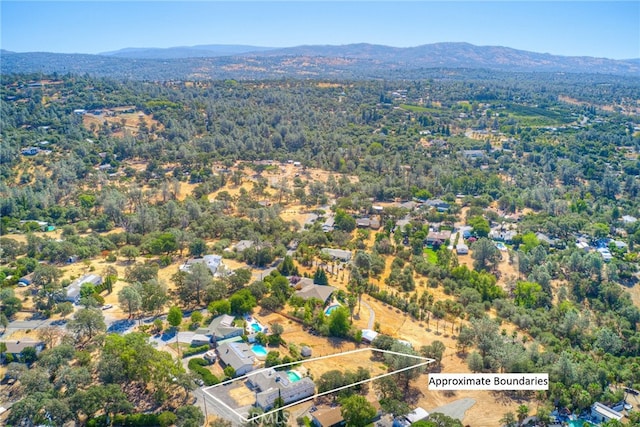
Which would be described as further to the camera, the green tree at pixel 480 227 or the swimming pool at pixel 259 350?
the green tree at pixel 480 227

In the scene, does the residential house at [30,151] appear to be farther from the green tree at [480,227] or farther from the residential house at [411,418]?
the residential house at [411,418]

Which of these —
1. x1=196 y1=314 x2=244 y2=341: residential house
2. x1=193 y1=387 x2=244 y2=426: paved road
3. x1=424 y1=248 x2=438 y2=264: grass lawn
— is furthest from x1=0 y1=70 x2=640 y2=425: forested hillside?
x1=196 y1=314 x2=244 y2=341: residential house

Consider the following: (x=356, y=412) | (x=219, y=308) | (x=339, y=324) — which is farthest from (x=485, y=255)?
(x=356, y=412)

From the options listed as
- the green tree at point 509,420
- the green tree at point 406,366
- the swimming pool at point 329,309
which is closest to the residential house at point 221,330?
the swimming pool at point 329,309

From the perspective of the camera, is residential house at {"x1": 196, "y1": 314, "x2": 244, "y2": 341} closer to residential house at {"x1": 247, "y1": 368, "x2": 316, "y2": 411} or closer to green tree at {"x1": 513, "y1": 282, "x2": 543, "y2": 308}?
residential house at {"x1": 247, "y1": 368, "x2": 316, "y2": 411}

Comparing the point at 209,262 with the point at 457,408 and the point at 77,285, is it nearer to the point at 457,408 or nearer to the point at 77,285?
the point at 77,285

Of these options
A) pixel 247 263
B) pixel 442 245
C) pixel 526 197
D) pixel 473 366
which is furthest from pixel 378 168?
pixel 473 366

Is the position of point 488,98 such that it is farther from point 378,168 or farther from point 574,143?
point 378,168
